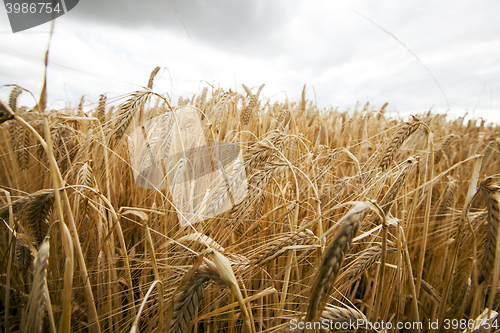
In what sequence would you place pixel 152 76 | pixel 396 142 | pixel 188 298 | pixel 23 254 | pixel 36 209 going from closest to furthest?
1. pixel 188 298
2. pixel 36 209
3. pixel 23 254
4. pixel 396 142
5. pixel 152 76

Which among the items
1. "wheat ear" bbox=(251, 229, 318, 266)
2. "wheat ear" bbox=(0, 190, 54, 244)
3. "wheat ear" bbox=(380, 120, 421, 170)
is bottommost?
"wheat ear" bbox=(251, 229, 318, 266)

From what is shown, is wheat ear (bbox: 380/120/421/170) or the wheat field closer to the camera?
the wheat field

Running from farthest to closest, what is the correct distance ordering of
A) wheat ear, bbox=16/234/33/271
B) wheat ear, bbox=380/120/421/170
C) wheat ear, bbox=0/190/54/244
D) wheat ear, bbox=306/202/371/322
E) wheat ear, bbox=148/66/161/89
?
1. wheat ear, bbox=148/66/161/89
2. wheat ear, bbox=380/120/421/170
3. wheat ear, bbox=16/234/33/271
4. wheat ear, bbox=0/190/54/244
5. wheat ear, bbox=306/202/371/322

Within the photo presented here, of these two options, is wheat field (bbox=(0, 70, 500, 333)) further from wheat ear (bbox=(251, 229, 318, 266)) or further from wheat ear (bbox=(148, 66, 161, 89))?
wheat ear (bbox=(148, 66, 161, 89))

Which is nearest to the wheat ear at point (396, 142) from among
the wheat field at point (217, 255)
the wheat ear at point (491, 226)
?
the wheat field at point (217, 255)

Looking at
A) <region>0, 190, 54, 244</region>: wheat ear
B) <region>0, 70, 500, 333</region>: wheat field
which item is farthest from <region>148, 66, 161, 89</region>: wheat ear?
<region>0, 190, 54, 244</region>: wheat ear

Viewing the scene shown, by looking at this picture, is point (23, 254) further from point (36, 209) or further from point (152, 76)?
point (152, 76)

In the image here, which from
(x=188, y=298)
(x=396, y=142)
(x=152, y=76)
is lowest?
(x=188, y=298)

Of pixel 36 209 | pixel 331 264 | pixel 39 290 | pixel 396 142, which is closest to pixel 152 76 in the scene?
pixel 36 209

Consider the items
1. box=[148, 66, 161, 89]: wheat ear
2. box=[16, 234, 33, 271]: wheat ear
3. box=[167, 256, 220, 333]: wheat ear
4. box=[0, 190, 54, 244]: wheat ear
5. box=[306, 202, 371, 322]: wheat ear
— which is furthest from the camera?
box=[148, 66, 161, 89]: wheat ear

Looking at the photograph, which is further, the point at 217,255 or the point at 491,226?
the point at 491,226

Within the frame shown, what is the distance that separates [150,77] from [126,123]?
93 centimetres

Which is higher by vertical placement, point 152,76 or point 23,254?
point 152,76

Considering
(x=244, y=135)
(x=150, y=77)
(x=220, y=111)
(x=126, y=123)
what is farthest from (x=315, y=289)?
(x=150, y=77)
